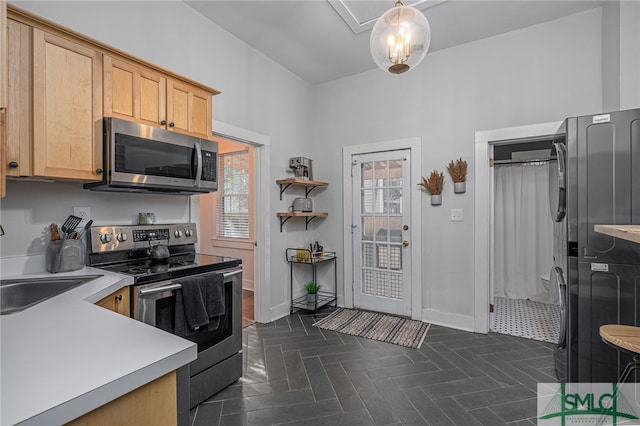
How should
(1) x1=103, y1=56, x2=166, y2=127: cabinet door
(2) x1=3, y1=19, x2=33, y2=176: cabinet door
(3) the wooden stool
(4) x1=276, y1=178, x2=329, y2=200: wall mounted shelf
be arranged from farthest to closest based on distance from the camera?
(4) x1=276, y1=178, x2=329, y2=200: wall mounted shelf < (1) x1=103, y1=56, x2=166, y2=127: cabinet door < (2) x1=3, y1=19, x2=33, y2=176: cabinet door < (3) the wooden stool

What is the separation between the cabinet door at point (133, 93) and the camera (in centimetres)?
195

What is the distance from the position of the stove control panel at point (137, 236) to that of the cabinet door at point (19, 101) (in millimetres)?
564

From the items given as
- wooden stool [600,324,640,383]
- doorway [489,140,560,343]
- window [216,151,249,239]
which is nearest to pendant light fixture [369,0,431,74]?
wooden stool [600,324,640,383]

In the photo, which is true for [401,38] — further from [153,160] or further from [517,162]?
[517,162]

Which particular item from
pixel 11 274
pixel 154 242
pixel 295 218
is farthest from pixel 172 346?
pixel 295 218

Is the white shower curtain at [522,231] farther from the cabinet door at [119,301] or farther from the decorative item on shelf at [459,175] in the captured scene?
the cabinet door at [119,301]

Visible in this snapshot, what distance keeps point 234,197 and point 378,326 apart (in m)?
3.05

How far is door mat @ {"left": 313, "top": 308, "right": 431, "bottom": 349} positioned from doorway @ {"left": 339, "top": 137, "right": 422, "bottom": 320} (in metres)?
0.17

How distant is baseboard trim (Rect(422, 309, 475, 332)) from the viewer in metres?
3.31

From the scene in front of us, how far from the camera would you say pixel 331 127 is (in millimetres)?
4234

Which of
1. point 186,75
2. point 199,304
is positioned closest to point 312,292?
point 199,304

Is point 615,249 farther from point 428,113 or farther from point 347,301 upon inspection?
point 347,301

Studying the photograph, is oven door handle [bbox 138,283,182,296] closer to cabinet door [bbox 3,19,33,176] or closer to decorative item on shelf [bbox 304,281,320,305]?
cabinet door [bbox 3,19,33,176]

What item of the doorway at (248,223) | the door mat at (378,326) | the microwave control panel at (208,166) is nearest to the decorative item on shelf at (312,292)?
the door mat at (378,326)
